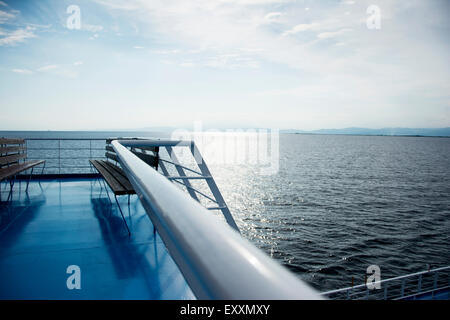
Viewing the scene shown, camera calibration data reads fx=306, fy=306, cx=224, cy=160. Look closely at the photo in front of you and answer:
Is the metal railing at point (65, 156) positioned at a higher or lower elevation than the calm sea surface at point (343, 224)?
higher

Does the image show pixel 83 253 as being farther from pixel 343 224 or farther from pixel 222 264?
pixel 343 224

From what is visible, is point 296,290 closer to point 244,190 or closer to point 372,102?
point 244,190

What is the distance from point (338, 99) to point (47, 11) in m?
86.3

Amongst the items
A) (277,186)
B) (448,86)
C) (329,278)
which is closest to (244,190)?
(277,186)

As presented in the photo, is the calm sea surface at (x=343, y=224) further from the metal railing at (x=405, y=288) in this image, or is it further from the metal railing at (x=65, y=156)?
the metal railing at (x=405, y=288)

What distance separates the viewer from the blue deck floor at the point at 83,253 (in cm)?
238

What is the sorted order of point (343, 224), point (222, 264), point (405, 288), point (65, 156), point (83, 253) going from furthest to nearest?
point (65, 156)
point (343, 224)
point (405, 288)
point (83, 253)
point (222, 264)

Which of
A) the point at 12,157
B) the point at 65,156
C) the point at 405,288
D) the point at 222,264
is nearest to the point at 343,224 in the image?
the point at 405,288

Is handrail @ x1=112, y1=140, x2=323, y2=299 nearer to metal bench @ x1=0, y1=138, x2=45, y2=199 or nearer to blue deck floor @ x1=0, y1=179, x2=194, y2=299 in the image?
blue deck floor @ x1=0, y1=179, x2=194, y2=299

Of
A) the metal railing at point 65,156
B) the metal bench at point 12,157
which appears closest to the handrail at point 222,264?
the metal bench at point 12,157

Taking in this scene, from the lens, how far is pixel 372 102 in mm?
82750

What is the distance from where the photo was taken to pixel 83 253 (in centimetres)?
309

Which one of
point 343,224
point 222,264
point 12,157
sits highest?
point 222,264

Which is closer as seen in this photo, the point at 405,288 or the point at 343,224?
the point at 405,288
